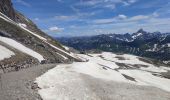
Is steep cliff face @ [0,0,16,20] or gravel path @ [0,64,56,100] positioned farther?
steep cliff face @ [0,0,16,20]

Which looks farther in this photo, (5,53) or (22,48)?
(22,48)

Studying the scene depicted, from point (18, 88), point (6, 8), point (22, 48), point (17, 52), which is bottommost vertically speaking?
point (18, 88)

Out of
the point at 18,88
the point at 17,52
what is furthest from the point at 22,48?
the point at 18,88

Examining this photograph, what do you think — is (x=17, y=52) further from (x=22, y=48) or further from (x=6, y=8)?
(x=6, y=8)

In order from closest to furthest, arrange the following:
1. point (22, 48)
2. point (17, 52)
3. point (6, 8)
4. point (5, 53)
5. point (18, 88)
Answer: point (18, 88)
point (5, 53)
point (17, 52)
point (22, 48)
point (6, 8)

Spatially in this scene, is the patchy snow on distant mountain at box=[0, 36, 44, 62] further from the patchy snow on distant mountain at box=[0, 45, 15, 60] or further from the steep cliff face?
the steep cliff face

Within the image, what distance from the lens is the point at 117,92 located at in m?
41.6

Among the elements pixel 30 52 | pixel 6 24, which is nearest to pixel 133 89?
pixel 30 52

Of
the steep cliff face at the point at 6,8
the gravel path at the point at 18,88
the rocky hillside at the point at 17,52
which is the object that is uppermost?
the steep cliff face at the point at 6,8

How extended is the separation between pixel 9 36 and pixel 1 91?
48373 millimetres

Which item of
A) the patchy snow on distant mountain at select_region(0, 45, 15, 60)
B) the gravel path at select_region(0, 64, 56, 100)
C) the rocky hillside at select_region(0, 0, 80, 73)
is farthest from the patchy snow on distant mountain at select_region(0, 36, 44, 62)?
the gravel path at select_region(0, 64, 56, 100)

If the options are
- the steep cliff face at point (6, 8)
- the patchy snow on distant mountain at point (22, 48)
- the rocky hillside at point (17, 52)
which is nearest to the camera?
the rocky hillside at point (17, 52)

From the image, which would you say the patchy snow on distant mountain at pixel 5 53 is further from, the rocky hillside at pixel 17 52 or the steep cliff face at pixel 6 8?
the steep cliff face at pixel 6 8

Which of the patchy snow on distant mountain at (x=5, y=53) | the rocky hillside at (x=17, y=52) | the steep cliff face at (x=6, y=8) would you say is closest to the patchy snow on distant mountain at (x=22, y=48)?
the rocky hillside at (x=17, y=52)
